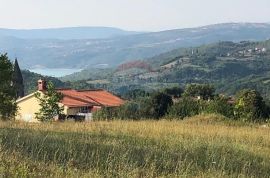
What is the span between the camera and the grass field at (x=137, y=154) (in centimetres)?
570

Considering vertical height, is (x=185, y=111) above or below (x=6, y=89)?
below

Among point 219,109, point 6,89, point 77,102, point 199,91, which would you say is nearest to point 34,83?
point 77,102

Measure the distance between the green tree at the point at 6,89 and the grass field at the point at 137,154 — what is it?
A: 19001 millimetres

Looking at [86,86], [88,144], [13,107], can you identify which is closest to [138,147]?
[88,144]

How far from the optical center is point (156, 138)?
31.1 feet

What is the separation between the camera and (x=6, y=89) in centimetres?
3020

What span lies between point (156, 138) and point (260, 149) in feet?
6.36

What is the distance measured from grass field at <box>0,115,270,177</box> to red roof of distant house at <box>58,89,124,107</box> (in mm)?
65572

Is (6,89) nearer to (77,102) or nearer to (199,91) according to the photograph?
(199,91)

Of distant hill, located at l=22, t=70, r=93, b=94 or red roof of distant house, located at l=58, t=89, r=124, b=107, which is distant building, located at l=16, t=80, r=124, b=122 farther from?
distant hill, located at l=22, t=70, r=93, b=94

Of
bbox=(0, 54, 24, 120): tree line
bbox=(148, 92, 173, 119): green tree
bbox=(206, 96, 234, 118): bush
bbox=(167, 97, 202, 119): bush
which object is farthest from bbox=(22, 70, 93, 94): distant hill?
bbox=(167, 97, 202, 119): bush

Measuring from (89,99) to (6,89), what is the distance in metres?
52.8

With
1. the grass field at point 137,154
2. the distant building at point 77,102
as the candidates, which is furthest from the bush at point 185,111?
the distant building at point 77,102

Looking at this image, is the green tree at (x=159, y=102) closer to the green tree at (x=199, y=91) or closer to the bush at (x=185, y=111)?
the bush at (x=185, y=111)
